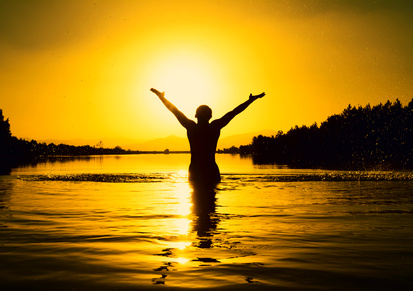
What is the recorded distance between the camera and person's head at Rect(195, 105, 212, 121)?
→ 13844 mm

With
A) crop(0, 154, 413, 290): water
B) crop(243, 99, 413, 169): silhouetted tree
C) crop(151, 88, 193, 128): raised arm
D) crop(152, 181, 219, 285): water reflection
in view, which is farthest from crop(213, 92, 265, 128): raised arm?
crop(243, 99, 413, 169): silhouetted tree

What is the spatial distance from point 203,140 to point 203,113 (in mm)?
772

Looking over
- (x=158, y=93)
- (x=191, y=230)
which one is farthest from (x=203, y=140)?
(x=191, y=230)

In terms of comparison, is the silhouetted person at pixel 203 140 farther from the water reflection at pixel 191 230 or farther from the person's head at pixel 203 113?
the water reflection at pixel 191 230

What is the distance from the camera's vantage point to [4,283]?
5.29 metres

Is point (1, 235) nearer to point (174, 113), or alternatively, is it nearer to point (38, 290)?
point (38, 290)

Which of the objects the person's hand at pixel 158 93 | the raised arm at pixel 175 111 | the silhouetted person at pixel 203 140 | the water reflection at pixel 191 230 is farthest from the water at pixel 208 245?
the person's hand at pixel 158 93

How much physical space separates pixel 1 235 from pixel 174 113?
22.4 ft

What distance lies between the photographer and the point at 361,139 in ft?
313

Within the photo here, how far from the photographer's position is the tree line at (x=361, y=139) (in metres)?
77.9

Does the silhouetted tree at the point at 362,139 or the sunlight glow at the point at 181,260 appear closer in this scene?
the sunlight glow at the point at 181,260

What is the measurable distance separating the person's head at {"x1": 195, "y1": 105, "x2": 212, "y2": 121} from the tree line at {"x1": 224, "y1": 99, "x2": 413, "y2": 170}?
192ft

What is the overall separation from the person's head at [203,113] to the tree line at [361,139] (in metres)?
58.6

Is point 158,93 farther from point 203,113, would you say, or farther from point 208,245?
point 208,245
